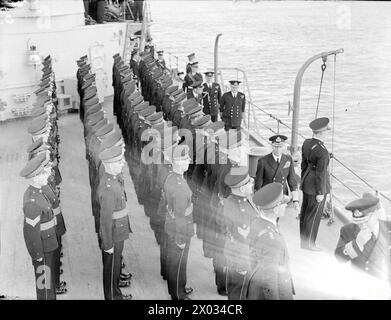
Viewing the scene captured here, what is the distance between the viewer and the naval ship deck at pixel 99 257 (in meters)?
4.32

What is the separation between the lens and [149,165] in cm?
507

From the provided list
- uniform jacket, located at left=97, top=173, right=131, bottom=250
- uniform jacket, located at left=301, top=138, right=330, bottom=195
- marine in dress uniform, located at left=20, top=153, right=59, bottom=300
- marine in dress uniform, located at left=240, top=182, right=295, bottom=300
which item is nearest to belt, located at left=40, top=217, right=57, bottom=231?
marine in dress uniform, located at left=20, top=153, right=59, bottom=300

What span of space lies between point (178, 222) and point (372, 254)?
1439 mm

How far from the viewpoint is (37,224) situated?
3.83 metres

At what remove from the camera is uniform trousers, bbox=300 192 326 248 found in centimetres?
479

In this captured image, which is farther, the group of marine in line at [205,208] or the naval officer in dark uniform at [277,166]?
the naval officer in dark uniform at [277,166]

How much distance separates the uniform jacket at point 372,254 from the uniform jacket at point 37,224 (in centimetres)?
206

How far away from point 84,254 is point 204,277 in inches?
46.6

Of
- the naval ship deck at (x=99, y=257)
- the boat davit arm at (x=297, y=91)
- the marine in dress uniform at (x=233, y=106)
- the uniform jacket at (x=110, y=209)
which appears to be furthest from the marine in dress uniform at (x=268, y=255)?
the marine in dress uniform at (x=233, y=106)

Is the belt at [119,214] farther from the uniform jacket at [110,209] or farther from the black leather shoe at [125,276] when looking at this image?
the black leather shoe at [125,276]

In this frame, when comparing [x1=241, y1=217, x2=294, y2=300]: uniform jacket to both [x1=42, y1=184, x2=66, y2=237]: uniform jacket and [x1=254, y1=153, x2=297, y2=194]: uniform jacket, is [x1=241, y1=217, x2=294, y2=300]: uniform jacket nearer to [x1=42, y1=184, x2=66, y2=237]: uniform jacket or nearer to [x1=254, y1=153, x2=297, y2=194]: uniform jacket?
[x1=254, y1=153, x2=297, y2=194]: uniform jacket

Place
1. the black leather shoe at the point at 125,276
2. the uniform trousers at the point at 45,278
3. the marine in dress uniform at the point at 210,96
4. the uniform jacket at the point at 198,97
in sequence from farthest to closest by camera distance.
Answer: the marine in dress uniform at the point at 210,96 → the uniform jacket at the point at 198,97 → the black leather shoe at the point at 125,276 → the uniform trousers at the point at 45,278

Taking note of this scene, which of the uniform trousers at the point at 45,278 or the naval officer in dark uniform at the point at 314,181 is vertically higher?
the naval officer in dark uniform at the point at 314,181
